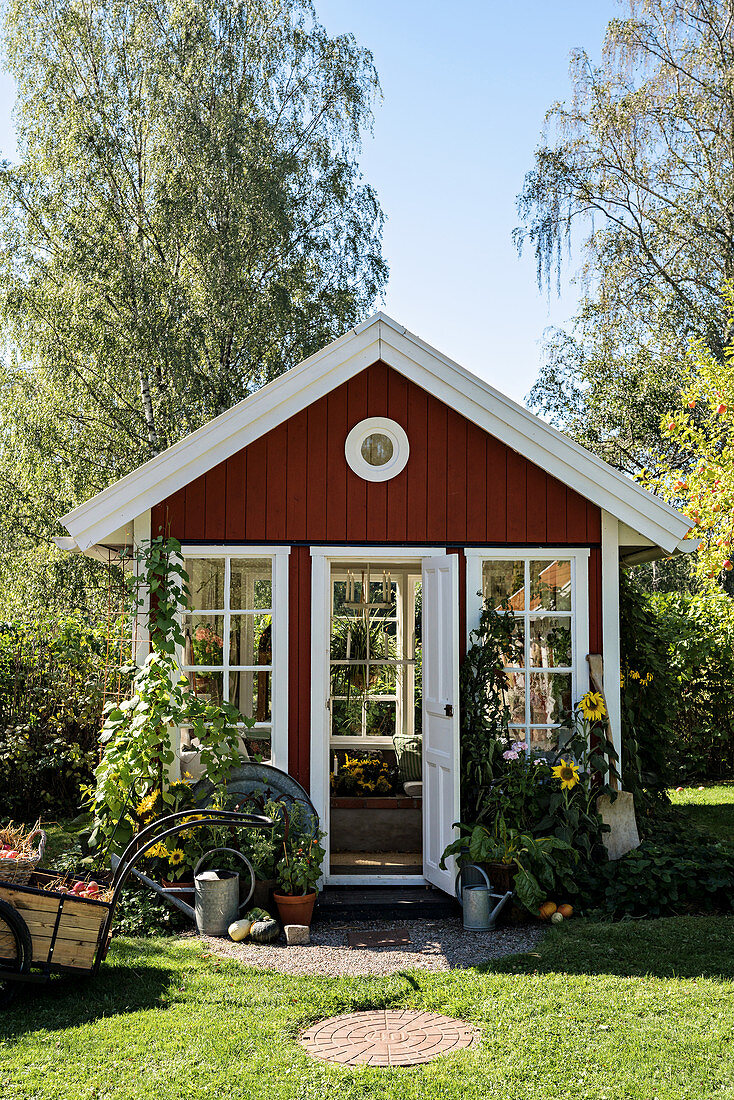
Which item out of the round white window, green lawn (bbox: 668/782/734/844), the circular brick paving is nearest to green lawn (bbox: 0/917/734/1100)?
the circular brick paving

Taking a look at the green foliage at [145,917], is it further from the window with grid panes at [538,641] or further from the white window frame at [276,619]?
the window with grid panes at [538,641]

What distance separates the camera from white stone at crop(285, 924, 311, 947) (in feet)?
19.6

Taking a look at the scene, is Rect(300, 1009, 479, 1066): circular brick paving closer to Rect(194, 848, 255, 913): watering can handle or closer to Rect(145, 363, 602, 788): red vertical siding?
Rect(194, 848, 255, 913): watering can handle

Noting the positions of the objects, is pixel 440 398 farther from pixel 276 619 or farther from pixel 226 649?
pixel 226 649

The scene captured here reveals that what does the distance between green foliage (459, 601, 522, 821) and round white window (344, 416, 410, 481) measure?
1297 millimetres

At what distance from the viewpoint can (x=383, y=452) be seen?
7445 millimetres

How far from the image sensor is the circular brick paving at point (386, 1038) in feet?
14.2

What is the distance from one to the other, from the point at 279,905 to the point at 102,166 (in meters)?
13.2

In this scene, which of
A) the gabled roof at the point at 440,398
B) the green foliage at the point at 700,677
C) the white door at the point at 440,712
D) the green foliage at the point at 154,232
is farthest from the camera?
the green foliage at the point at 154,232

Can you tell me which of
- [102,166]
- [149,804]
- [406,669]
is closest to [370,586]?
[406,669]

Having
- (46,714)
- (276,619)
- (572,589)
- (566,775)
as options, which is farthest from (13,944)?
(46,714)

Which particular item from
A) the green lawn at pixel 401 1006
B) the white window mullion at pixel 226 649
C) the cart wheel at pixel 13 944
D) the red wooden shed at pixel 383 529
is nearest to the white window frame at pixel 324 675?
the red wooden shed at pixel 383 529

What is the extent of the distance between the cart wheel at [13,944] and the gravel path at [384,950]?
1.30 metres

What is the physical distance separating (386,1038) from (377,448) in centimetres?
424
